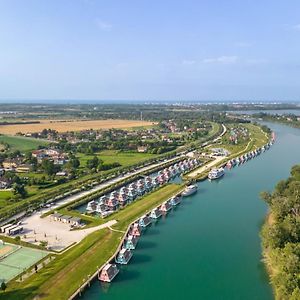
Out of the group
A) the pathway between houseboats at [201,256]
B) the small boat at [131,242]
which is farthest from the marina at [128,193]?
the small boat at [131,242]

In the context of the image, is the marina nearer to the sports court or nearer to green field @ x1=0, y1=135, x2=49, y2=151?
the sports court

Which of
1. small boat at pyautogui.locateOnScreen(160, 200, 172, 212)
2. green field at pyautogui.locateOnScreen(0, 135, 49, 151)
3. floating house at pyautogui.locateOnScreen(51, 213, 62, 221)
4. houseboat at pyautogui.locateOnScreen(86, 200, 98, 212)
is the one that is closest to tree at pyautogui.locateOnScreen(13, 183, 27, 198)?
floating house at pyautogui.locateOnScreen(51, 213, 62, 221)

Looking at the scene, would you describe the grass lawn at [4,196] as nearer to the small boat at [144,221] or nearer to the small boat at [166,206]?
the small boat at [144,221]

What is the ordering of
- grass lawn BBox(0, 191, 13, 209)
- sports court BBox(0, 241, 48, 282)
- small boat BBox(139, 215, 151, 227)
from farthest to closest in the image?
grass lawn BBox(0, 191, 13, 209) → small boat BBox(139, 215, 151, 227) → sports court BBox(0, 241, 48, 282)

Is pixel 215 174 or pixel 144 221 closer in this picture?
pixel 144 221

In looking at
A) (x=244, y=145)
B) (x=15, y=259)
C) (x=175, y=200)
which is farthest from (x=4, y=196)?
(x=244, y=145)

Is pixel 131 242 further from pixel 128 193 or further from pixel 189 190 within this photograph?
pixel 189 190
